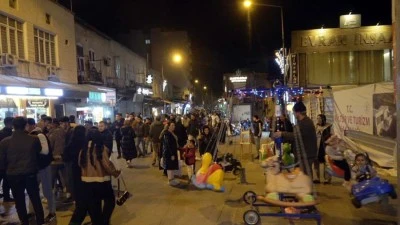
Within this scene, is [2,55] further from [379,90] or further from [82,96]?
[379,90]

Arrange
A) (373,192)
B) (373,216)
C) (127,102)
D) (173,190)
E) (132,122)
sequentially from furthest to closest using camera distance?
(127,102) → (132,122) → (173,190) → (373,216) → (373,192)

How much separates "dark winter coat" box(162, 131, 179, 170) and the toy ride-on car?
5.10 m

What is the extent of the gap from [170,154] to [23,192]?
4.61 m

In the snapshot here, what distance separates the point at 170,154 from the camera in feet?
36.1

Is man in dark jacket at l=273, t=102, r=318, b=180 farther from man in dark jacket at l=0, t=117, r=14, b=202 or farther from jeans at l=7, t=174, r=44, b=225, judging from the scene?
man in dark jacket at l=0, t=117, r=14, b=202

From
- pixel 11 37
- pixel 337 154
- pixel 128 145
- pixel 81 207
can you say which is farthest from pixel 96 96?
pixel 81 207

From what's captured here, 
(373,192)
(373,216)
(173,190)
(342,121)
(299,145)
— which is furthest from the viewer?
(342,121)

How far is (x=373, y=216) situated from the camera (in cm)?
745

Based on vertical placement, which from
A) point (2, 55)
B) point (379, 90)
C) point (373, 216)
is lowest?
point (373, 216)

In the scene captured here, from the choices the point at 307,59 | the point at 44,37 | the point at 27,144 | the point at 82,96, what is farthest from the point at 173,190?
the point at 307,59

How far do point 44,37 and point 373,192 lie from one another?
15818 millimetres

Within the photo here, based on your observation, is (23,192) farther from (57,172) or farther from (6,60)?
(6,60)

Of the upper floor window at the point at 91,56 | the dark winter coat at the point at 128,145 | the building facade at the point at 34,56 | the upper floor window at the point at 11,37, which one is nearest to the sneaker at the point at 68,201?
the building facade at the point at 34,56

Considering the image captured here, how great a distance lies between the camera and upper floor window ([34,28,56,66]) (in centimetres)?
1778
